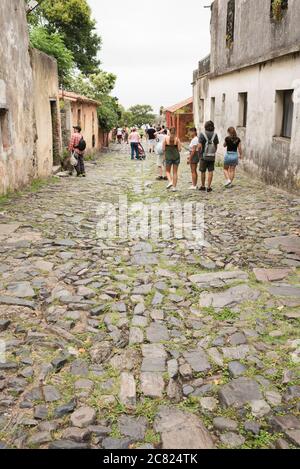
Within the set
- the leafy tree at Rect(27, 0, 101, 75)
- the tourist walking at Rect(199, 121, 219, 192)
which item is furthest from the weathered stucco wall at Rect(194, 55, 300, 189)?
the leafy tree at Rect(27, 0, 101, 75)

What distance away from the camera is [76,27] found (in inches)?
1237

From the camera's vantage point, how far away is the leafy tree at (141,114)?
81.7 m

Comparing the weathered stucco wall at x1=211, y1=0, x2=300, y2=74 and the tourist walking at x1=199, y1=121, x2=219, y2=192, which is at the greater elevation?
the weathered stucco wall at x1=211, y1=0, x2=300, y2=74

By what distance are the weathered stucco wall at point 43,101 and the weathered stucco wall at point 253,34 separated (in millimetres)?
5924

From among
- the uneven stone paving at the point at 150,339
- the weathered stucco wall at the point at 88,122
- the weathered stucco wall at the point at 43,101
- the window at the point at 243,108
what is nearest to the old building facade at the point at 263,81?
the window at the point at 243,108

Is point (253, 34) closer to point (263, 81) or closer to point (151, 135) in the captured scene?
point (263, 81)

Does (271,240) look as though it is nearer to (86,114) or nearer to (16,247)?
(16,247)

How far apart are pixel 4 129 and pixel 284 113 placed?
263 inches

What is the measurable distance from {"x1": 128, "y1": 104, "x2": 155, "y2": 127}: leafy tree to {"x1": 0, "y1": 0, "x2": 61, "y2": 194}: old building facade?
230 feet

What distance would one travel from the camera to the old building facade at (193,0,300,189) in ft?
30.9

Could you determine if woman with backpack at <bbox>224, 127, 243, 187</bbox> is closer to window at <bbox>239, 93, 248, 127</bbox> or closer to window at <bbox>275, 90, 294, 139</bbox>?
window at <bbox>275, 90, 294, 139</bbox>

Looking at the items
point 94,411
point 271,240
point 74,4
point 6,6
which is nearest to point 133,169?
point 6,6

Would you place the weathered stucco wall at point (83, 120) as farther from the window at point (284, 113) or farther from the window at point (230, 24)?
the window at point (284, 113)

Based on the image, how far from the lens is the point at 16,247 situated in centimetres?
615
